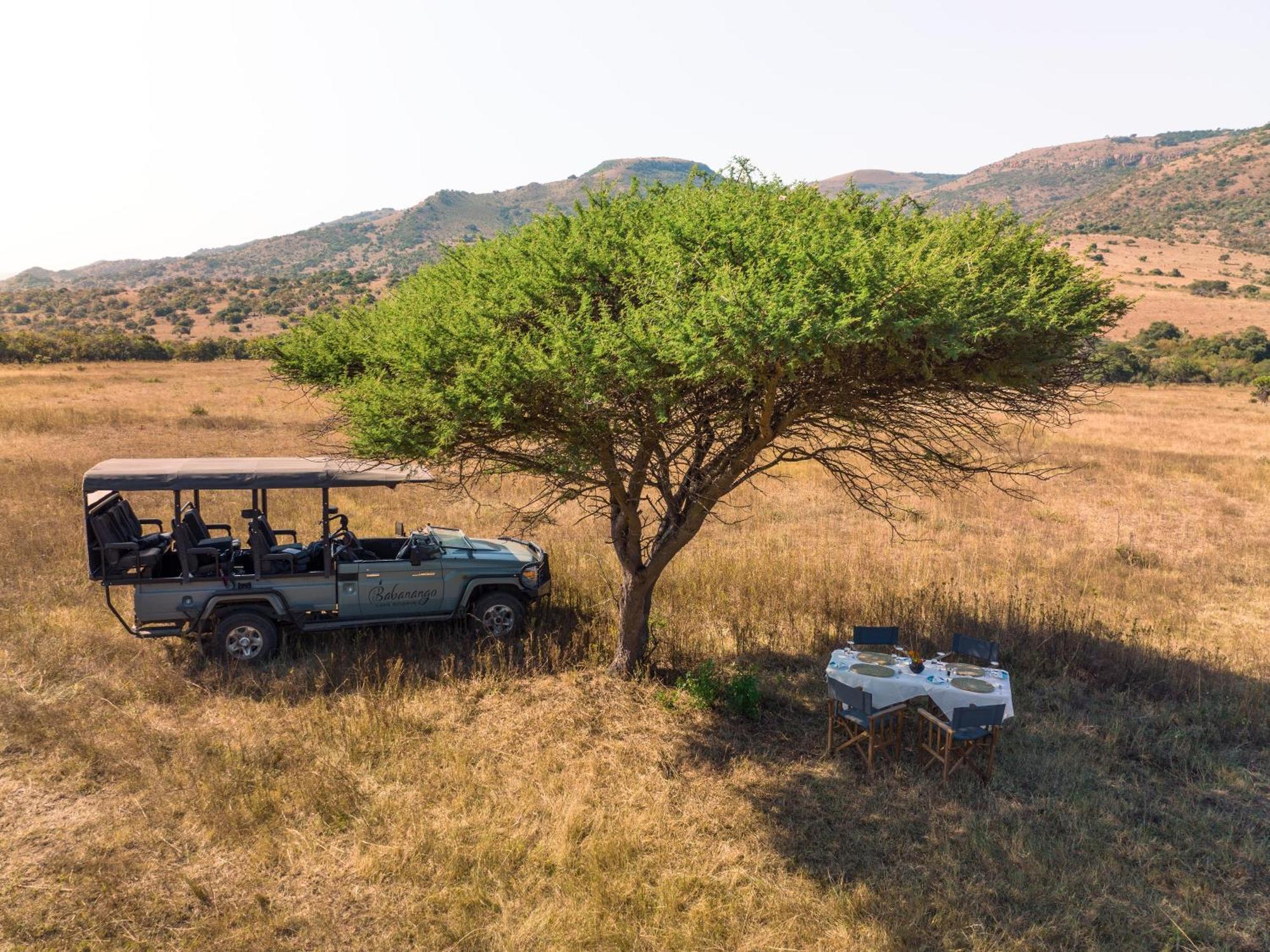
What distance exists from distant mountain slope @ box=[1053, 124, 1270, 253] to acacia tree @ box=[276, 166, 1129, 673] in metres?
109

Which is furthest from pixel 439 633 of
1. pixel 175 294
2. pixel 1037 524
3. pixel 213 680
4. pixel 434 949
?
pixel 175 294

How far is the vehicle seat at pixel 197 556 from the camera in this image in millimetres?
9414

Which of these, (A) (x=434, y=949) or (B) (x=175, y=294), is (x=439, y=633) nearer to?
(A) (x=434, y=949)

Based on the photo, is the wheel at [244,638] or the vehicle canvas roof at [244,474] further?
the wheel at [244,638]

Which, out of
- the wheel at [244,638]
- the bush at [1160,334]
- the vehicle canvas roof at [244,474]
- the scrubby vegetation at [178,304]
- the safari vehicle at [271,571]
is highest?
the scrubby vegetation at [178,304]

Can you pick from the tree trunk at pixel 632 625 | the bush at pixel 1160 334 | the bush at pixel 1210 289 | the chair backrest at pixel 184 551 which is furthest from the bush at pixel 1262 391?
the chair backrest at pixel 184 551

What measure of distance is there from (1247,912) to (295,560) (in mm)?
10411

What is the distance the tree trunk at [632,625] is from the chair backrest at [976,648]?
11.9ft

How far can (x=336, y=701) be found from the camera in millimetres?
8852

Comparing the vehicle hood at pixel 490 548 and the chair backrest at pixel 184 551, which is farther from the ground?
the chair backrest at pixel 184 551

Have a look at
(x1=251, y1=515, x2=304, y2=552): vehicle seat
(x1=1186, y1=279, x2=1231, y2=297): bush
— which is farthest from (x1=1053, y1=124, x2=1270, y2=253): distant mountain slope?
(x1=251, y1=515, x2=304, y2=552): vehicle seat

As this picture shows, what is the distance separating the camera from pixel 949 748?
742 cm

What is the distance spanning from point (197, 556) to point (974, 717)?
30.4 ft

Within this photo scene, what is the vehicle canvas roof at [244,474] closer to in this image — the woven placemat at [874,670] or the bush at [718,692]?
the bush at [718,692]
